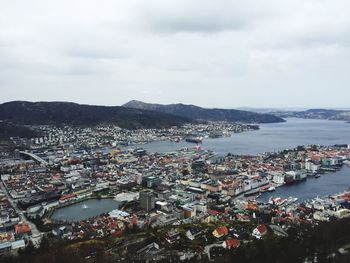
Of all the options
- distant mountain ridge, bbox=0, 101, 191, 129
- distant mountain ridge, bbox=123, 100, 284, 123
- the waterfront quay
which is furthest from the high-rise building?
distant mountain ridge, bbox=123, 100, 284, 123

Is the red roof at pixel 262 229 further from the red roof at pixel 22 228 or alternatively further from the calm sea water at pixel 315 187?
the red roof at pixel 22 228

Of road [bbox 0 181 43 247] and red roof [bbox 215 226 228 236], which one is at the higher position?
red roof [bbox 215 226 228 236]

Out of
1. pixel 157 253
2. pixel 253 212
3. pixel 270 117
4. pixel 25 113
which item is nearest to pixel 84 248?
pixel 157 253

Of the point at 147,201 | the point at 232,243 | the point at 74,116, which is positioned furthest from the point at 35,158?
the point at 74,116

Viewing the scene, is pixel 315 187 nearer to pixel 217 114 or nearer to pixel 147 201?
pixel 147 201

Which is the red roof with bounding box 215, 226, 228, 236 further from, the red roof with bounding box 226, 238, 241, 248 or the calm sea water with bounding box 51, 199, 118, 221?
the calm sea water with bounding box 51, 199, 118, 221

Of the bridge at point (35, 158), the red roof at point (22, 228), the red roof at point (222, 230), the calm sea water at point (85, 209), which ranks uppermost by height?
the red roof at point (222, 230)

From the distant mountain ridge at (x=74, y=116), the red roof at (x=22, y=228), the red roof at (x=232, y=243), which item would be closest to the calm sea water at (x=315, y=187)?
the red roof at (x=232, y=243)
